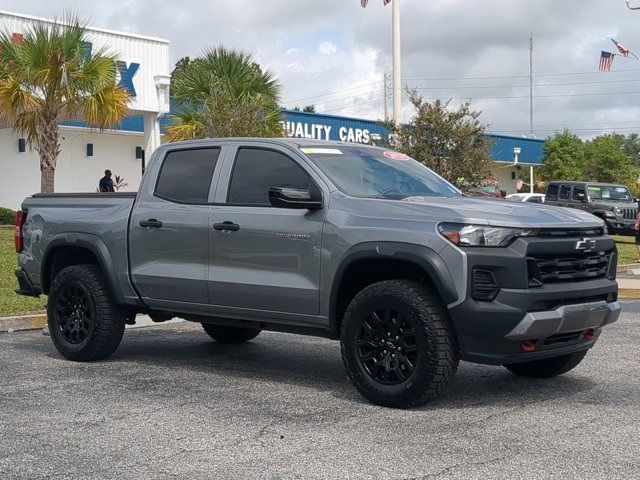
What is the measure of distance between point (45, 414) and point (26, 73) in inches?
566

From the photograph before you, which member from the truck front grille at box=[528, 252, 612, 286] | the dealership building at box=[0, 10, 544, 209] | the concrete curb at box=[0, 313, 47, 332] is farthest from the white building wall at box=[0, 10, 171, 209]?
the truck front grille at box=[528, 252, 612, 286]

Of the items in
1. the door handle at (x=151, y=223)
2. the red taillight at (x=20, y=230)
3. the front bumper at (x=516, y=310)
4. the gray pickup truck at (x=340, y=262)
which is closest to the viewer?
the front bumper at (x=516, y=310)

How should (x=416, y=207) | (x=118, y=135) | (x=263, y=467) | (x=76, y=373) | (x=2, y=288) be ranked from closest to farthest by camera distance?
(x=263, y=467), (x=416, y=207), (x=76, y=373), (x=2, y=288), (x=118, y=135)

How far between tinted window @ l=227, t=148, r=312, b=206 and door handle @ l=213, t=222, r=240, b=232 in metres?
0.21

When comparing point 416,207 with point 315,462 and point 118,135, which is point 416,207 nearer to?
point 315,462

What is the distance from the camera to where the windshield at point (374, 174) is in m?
7.01

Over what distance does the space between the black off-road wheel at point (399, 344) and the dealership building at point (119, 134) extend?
1580 centimetres

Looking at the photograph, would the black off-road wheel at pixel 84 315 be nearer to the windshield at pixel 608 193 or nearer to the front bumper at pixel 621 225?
the front bumper at pixel 621 225

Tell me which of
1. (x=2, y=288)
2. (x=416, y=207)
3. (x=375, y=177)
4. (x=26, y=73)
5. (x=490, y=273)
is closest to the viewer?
(x=490, y=273)

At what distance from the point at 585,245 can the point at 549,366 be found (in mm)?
1280

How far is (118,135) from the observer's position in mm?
31859

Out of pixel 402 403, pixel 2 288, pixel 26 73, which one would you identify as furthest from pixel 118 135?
pixel 402 403

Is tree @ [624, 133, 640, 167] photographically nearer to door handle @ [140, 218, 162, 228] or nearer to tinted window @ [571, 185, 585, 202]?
tinted window @ [571, 185, 585, 202]

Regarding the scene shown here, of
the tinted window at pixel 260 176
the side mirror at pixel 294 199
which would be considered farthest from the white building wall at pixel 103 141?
the side mirror at pixel 294 199
